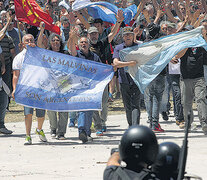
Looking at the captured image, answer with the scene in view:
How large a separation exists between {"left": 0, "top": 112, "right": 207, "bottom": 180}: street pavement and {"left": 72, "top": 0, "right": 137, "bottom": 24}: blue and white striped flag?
311 cm

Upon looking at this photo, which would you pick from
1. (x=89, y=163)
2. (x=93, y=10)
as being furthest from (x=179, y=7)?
(x=89, y=163)

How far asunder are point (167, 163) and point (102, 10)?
10.5 metres

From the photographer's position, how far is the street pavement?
7.30 m

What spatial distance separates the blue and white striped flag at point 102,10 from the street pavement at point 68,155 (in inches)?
123

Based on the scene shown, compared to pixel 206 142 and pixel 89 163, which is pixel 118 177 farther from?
pixel 206 142

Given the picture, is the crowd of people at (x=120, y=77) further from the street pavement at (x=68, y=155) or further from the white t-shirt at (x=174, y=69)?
the street pavement at (x=68, y=155)

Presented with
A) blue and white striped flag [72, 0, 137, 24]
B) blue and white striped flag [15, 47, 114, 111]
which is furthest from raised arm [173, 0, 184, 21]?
blue and white striped flag [15, 47, 114, 111]

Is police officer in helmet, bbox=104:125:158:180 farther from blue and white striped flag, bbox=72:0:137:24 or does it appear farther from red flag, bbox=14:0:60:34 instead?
blue and white striped flag, bbox=72:0:137:24

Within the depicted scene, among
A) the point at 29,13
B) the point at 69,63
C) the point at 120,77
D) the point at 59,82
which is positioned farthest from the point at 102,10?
the point at 59,82

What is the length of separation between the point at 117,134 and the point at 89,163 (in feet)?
10.1

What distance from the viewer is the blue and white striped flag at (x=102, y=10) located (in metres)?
13.6

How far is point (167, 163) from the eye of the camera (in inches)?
132

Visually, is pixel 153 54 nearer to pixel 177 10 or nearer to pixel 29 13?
pixel 29 13

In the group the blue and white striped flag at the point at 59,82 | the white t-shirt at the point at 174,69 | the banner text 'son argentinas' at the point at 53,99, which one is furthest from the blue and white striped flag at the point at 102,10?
the banner text 'son argentinas' at the point at 53,99
